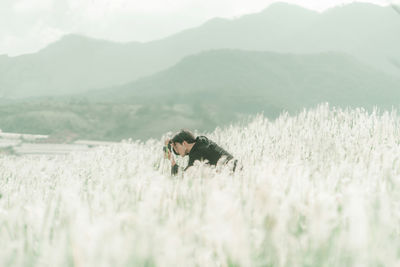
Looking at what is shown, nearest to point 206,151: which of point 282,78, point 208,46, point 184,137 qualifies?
point 184,137

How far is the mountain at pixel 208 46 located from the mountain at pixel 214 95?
10.1m

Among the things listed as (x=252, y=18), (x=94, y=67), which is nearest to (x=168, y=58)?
(x=94, y=67)

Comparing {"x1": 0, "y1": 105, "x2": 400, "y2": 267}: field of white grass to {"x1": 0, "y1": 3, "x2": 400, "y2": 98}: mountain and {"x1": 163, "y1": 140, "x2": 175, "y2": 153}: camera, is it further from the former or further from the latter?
{"x1": 0, "y1": 3, "x2": 400, "y2": 98}: mountain

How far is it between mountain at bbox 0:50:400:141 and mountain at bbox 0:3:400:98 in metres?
10.1

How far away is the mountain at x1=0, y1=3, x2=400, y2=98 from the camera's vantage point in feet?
318

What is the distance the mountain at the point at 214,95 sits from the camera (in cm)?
3681

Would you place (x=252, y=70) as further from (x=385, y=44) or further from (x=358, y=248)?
(x=358, y=248)

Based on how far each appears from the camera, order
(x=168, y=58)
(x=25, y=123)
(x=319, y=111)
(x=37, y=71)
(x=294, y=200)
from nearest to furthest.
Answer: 1. (x=294, y=200)
2. (x=319, y=111)
3. (x=25, y=123)
4. (x=37, y=71)
5. (x=168, y=58)

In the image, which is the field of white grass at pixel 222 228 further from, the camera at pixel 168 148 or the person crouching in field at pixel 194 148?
the camera at pixel 168 148

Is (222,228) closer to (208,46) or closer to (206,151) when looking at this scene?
(206,151)

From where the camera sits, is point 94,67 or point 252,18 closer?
point 94,67

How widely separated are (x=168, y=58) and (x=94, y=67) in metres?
20.2

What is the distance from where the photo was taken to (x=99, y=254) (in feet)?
5.07

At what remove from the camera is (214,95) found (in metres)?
19.1
